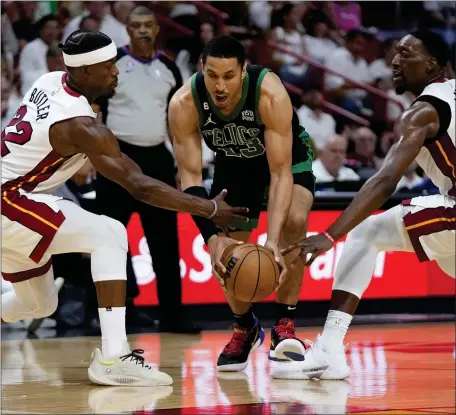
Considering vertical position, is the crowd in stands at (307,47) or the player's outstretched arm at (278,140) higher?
the player's outstretched arm at (278,140)

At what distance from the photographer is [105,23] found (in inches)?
479

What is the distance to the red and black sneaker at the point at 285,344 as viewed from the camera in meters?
6.37

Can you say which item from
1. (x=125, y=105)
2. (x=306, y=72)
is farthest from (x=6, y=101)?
(x=306, y=72)

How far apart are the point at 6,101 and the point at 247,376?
5512 millimetres

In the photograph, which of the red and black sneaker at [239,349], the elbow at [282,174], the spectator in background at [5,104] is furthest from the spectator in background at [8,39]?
the elbow at [282,174]

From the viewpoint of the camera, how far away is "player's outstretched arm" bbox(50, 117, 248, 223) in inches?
225

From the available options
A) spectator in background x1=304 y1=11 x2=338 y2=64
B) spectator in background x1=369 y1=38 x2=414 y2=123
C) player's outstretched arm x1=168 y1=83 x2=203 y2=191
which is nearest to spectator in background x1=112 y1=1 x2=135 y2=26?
spectator in background x1=304 y1=11 x2=338 y2=64

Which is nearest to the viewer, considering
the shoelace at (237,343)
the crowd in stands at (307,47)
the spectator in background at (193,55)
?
the shoelace at (237,343)

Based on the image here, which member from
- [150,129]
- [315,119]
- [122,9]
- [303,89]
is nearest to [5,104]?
[122,9]

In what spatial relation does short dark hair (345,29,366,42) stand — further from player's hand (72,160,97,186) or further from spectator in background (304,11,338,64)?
player's hand (72,160,97,186)

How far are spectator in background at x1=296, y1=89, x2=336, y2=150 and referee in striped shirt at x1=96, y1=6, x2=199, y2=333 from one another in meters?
4.00

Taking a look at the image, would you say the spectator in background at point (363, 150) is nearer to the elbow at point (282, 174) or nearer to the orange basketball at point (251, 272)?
the elbow at point (282, 174)

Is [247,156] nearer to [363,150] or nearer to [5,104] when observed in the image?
[5,104]

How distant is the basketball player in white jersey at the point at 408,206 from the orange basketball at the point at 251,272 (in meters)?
0.31
